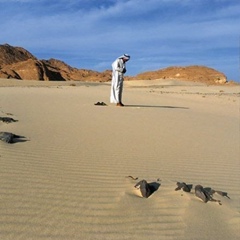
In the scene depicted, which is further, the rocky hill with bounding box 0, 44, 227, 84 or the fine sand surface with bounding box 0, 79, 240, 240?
the rocky hill with bounding box 0, 44, 227, 84

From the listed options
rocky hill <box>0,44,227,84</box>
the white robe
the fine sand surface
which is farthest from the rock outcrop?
the fine sand surface

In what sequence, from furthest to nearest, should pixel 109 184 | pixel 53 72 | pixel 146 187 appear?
1. pixel 53 72
2. pixel 109 184
3. pixel 146 187

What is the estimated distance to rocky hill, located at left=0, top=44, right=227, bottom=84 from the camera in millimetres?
47062

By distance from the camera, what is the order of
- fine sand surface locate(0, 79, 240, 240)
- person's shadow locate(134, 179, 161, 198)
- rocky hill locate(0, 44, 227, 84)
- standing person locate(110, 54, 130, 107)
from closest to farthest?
fine sand surface locate(0, 79, 240, 240), person's shadow locate(134, 179, 161, 198), standing person locate(110, 54, 130, 107), rocky hill locate(0, 44, 227, 84)

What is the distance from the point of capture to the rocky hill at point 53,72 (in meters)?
47.1

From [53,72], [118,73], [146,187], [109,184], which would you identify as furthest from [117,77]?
[53,72]

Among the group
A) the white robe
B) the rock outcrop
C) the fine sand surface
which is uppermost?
the white robe

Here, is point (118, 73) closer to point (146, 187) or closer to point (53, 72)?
point (146, 187)

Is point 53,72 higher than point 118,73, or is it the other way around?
point 118,73

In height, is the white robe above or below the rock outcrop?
above

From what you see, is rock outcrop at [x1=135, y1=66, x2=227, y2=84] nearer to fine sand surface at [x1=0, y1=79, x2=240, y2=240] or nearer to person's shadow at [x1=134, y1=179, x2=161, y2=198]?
fine sand surface at [x1=0, y1=79, x2=240, y2=240]

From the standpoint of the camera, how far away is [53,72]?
51.0m

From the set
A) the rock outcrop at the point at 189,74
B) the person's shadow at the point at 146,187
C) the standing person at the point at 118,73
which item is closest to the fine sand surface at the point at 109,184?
the person's shadow at the point at 146,187

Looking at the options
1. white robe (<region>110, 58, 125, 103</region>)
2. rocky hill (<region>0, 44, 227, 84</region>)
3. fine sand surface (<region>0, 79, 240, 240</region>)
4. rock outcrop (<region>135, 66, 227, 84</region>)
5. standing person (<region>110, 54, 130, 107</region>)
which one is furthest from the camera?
rock outcrop (<region>135, 66, 227, 84</region>)
